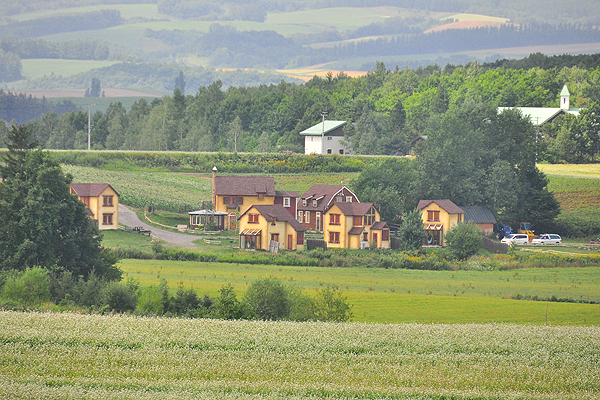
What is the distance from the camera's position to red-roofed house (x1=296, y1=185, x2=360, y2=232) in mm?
75500

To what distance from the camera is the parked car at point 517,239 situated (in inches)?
2886

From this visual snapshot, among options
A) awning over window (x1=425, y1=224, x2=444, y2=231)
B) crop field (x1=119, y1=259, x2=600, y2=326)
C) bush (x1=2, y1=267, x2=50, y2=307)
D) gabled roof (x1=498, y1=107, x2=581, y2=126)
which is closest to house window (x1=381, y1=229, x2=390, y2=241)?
awning over window (x1=425, y1=224, x2=444, y2=231)

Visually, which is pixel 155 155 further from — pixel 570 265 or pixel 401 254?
pixel 570 265

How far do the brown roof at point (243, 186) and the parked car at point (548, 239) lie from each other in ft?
83.0

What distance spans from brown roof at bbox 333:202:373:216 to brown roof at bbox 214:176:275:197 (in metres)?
9.10

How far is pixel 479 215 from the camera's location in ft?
258

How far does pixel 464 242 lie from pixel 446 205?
1105cm

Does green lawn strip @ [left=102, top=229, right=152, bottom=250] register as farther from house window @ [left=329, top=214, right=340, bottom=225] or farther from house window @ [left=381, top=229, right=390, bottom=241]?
house window @ [left=381, top=229, right=390, bottom=241]

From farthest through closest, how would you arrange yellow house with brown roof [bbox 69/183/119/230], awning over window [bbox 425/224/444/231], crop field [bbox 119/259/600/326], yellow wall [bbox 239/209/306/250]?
awning over window [bbox 425/224/444/231], yellow house with brown roof [bbox 69/183/119/230], yellow wall [bbox 239/209/306/250], crop field [bbox 119/259/600/326]

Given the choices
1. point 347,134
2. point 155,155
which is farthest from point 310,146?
point 155,155

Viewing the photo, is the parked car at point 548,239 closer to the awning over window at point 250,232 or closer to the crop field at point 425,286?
the crop field at point 425,286


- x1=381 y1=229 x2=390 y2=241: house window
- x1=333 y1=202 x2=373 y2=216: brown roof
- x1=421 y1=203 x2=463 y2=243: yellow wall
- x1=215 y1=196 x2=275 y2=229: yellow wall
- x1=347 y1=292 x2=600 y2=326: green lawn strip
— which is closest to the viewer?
x1=347 y1=292 x2=600 y2=326: green lawn strip

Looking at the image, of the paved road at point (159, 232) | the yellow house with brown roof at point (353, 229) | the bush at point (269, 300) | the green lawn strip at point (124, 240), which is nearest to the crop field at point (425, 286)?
the bush at point (269, 300)

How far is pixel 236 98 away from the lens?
146000mm
